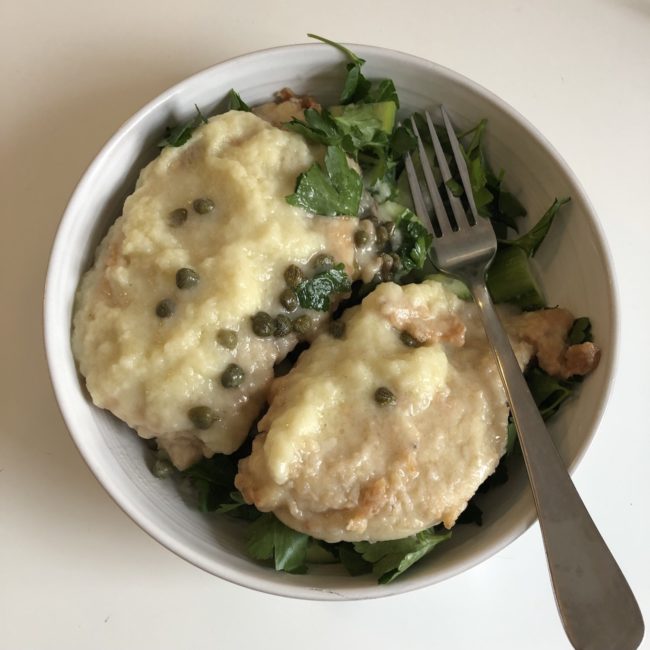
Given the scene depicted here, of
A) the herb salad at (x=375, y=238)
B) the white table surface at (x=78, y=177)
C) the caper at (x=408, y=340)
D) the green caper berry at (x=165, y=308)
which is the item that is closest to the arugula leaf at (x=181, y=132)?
the herb salad at (x=375, y=238)

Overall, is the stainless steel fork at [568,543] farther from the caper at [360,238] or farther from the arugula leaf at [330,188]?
the arugula leaf at [330,188]

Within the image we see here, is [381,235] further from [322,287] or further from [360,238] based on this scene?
[322,287]

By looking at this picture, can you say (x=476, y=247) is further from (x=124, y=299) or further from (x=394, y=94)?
(x=124, y=299)

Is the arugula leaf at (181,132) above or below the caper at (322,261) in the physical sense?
above

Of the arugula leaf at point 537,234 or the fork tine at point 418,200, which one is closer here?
the arugula leaf at point 537,234

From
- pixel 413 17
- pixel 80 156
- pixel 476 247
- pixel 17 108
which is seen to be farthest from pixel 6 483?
pixel 413 17

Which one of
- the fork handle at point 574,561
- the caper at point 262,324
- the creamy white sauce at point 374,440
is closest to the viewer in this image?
the fork handle at point 574,561

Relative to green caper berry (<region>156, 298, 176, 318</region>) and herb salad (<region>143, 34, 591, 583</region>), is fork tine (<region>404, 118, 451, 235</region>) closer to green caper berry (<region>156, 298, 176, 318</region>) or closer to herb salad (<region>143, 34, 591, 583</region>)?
herb salad (<region>143, 34, 591, 583</region>)
